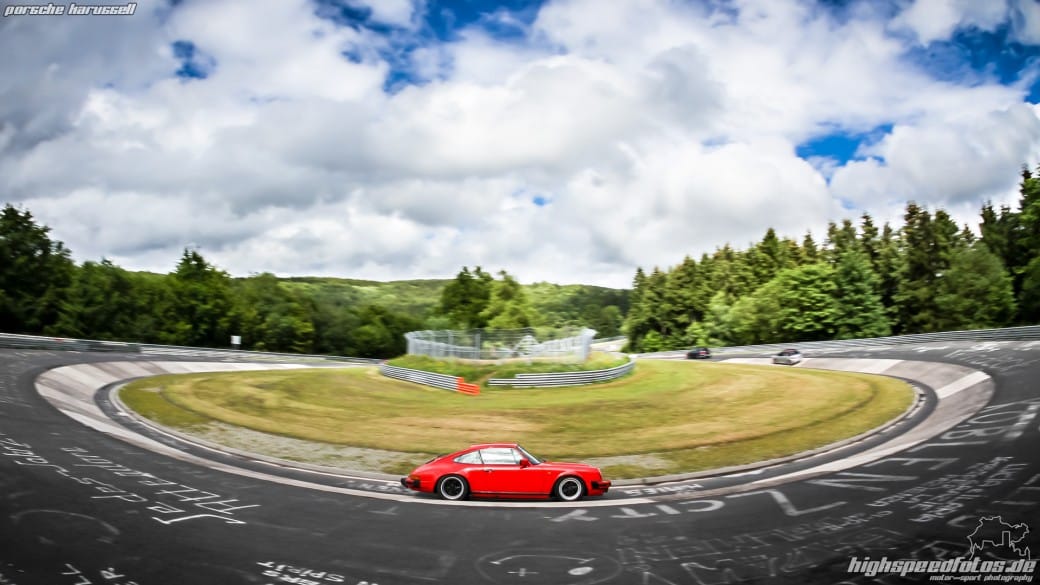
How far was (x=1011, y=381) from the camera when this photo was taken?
26.4m

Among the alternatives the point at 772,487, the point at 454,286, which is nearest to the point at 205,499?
the point at 772,487

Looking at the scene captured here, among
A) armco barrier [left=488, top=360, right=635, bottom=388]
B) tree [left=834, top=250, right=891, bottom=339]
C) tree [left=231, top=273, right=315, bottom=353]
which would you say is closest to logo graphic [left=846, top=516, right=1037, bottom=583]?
armco barrier [left=488, top=360, right=635, bottom=388]

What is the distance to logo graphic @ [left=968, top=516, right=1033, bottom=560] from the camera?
1019cm

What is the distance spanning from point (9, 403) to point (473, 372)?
22.2m

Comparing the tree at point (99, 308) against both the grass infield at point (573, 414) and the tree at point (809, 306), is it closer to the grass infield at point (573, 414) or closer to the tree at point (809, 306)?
the grass infield at point (573, 414)

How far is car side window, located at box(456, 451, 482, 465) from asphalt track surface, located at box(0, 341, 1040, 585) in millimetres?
1025

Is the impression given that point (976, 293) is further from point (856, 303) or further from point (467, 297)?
point (467, 297)

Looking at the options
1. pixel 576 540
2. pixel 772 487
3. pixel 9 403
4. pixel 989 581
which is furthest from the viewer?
pixel 9 403

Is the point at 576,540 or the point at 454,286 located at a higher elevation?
the point at 454,286

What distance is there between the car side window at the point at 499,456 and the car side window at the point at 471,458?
0.13 meters

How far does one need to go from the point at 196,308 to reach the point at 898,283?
98.3 meters

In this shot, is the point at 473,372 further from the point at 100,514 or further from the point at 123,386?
the point at 100,514

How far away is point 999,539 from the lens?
10.7m

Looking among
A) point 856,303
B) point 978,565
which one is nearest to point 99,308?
point 978,565
